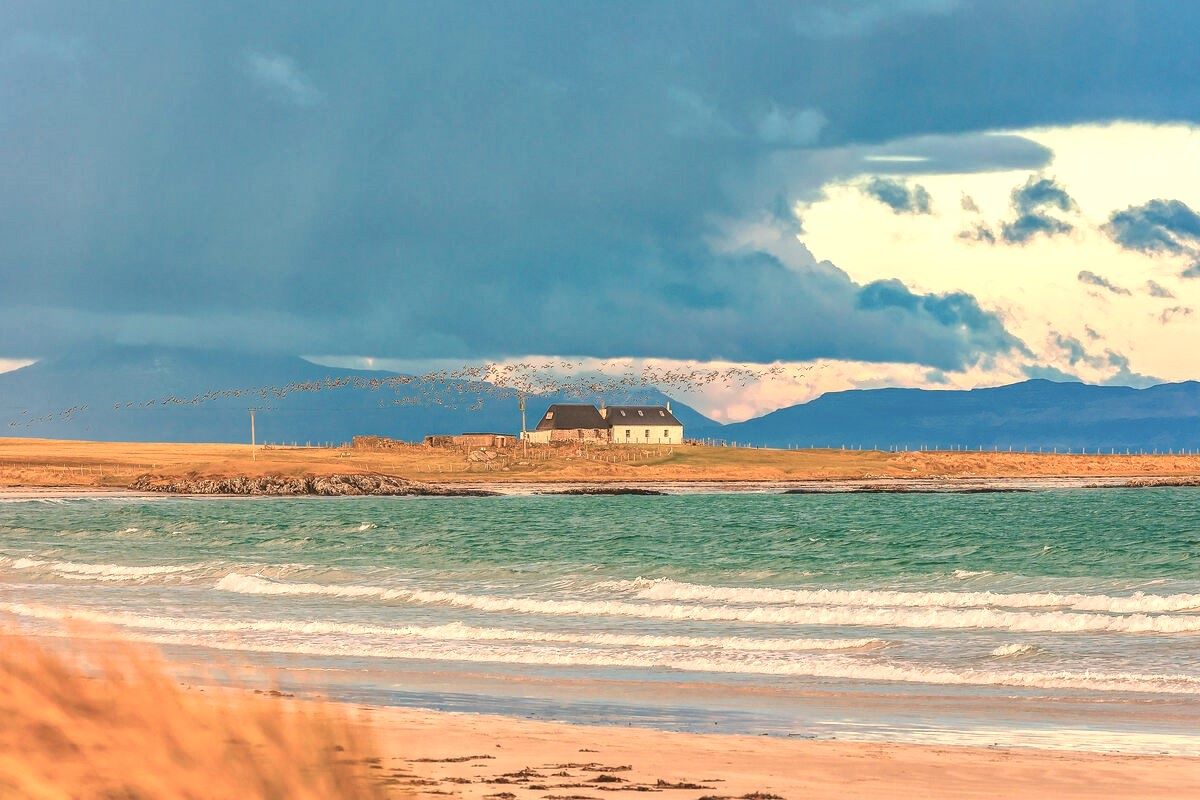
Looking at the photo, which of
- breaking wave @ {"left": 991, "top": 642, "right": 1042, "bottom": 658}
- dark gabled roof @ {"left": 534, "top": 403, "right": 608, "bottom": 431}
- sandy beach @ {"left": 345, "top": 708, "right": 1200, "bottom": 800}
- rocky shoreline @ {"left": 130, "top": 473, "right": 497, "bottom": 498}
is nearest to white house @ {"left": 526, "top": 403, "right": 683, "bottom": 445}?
dark gabled roof @ {"left": 534, "top": 403, "right": 608, "bottom": 431}

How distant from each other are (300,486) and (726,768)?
389ft

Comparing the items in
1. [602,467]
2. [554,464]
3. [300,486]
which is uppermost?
[554,464]

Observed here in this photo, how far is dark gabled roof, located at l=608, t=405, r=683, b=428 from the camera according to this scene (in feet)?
613

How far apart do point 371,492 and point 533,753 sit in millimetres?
113490

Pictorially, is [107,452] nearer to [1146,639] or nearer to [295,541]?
[295,541]

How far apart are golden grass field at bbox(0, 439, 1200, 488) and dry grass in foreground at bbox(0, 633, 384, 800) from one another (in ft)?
428

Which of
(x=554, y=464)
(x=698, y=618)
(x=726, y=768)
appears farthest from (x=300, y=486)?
(x=726, y=768)

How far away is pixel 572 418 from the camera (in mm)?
189250

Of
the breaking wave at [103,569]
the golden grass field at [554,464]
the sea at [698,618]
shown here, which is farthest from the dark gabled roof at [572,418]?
the breaking wave at [103,569]

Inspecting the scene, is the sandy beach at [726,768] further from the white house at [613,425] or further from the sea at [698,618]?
the white house at [613,425]

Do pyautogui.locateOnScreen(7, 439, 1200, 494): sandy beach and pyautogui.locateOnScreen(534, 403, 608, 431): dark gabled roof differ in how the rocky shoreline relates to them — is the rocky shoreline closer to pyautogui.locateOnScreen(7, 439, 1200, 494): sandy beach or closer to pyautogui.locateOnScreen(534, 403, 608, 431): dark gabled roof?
pyautogui.locateOnScreen(7, 439, 1200, 494): sandy beach

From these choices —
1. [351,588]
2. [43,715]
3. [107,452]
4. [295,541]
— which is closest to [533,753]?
[43,715]

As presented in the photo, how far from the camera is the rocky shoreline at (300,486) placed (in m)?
127

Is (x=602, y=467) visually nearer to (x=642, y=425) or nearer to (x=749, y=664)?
(x=642, y=425)
